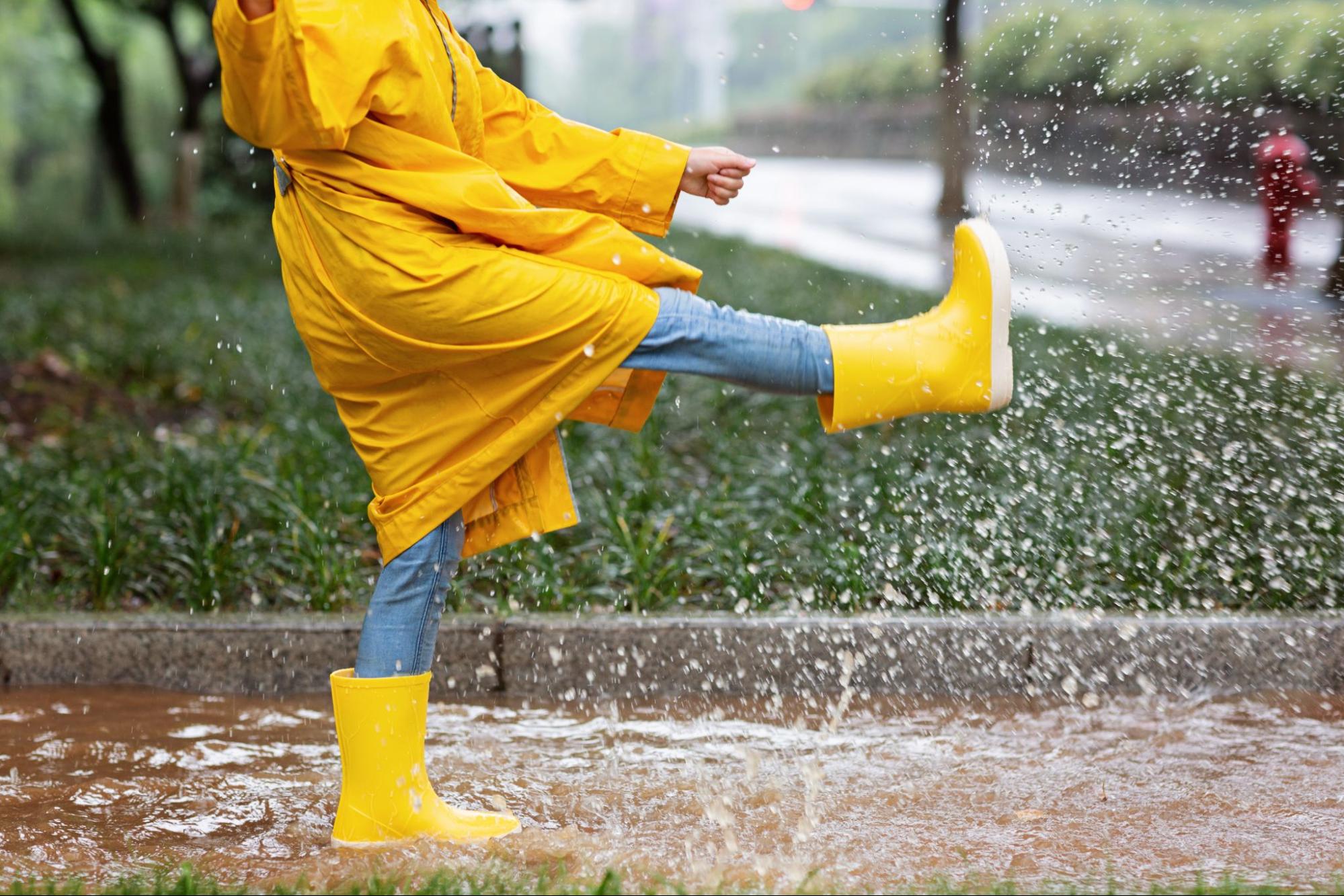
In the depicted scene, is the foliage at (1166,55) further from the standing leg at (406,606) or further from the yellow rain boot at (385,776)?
the yellow rain boot at (385,776)

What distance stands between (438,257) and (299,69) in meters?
0.43

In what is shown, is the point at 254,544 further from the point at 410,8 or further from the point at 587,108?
the point at 587,108

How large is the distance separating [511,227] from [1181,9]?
26.3m

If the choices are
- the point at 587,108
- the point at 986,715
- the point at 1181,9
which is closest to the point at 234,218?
the point at 1181,9

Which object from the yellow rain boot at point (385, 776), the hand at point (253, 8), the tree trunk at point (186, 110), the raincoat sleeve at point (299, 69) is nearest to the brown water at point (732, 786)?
the yellow rain boot at point (385, 776)

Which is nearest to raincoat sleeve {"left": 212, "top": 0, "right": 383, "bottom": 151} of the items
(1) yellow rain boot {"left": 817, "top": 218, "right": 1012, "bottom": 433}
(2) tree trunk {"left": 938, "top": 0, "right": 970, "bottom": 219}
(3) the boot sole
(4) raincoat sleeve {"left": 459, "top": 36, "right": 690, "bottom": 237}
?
(4) raincoat sleeve {"left": 459, "top": 36, "right": 690, "bottom": 237}

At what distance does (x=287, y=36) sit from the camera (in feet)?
8.21

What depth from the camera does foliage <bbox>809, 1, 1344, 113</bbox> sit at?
17188 millimetres

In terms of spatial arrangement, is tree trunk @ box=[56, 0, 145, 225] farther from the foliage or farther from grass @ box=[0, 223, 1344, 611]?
grass @ box=[0, 223, 1344, 611]

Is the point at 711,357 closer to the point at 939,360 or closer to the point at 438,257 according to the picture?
the point at 939,360

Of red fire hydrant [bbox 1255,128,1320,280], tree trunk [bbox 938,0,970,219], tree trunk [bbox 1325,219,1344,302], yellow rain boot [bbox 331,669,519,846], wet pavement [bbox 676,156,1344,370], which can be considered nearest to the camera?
yellow rain boot [bbox 331,669,519,846]

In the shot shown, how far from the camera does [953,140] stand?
57.6ft

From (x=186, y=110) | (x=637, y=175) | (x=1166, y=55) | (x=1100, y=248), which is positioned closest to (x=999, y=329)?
(x=637, y=175)

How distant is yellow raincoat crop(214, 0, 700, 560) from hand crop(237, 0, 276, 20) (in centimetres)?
1
